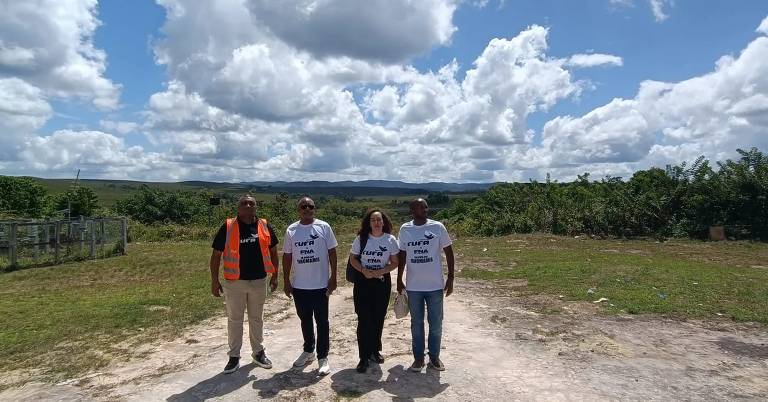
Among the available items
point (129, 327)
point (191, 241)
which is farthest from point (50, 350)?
point (191, 241)

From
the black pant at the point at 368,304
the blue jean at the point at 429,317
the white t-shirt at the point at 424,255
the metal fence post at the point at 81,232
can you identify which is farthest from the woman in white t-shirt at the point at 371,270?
the metal fence post at the point at 81,232

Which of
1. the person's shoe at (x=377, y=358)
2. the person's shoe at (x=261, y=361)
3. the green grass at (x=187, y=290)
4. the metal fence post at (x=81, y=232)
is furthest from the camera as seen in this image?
the metal fence post at (x=81, y=232)

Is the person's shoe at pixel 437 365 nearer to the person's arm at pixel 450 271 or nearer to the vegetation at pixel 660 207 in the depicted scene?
the person's arm at pixel 450 271

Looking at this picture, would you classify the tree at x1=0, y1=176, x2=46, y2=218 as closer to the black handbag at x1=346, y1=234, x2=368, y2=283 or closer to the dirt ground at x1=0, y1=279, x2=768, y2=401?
the dirt ground at x1=0, y1=279, x2=768, y2=401

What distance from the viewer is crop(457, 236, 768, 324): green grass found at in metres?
8.63

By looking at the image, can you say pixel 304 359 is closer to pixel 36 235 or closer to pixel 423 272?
pixel 423 272

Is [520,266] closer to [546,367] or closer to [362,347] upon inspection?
[546,367]

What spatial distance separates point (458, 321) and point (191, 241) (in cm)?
2085

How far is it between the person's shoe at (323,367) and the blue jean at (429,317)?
95 centimetres

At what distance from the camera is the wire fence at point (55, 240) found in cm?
1519

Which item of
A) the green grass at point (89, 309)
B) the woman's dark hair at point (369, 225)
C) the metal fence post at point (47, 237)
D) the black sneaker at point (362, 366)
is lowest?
the green grass at point (89, 309)

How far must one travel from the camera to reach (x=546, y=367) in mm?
5621

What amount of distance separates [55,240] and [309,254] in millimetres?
14791

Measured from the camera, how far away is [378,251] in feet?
17.4
